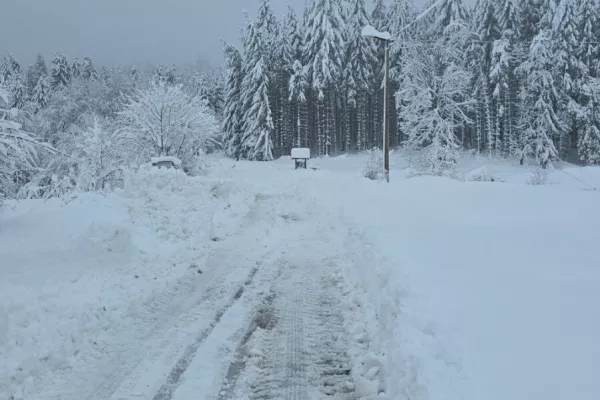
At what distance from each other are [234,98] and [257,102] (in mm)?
6288

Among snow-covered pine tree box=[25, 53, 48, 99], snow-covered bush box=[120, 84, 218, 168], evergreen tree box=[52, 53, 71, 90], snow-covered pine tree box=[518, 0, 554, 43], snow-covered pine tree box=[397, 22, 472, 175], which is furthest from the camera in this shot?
snow-covered pine tree box=[25, 53, 48, 99]

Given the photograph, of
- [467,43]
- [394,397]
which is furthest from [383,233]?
[467,43]

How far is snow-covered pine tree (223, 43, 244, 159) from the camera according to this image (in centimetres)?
4753

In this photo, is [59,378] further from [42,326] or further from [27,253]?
[27,253]

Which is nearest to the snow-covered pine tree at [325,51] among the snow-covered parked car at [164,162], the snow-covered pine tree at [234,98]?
the snow-covered pine tree at [234,98]

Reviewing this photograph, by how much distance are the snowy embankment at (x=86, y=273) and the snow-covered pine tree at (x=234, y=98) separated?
35855 mm

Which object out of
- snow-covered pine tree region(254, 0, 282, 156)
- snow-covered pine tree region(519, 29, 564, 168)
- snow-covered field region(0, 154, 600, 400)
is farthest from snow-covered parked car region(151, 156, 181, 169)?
snow-covered pine tree region(519, 29, 564, 168)

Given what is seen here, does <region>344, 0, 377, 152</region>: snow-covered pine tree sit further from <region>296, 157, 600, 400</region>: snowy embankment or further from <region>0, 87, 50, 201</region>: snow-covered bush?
<region>0, 87, 50, 201</region>: snow-covered bush

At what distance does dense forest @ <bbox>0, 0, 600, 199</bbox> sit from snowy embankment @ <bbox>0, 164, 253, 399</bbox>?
24.4 ft

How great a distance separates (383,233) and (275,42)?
44050 millimetres

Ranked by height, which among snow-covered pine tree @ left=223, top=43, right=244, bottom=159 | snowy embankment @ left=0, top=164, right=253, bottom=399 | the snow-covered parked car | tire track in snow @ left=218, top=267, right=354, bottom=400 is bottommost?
tire track in snow @ left=218, top=267, right=354, bottom=400

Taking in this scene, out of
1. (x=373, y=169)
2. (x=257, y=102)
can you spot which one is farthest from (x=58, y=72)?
(x=373, y=169)

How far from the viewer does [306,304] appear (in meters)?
6.16

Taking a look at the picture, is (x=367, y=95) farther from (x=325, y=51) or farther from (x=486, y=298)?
(x=486, y=298)
